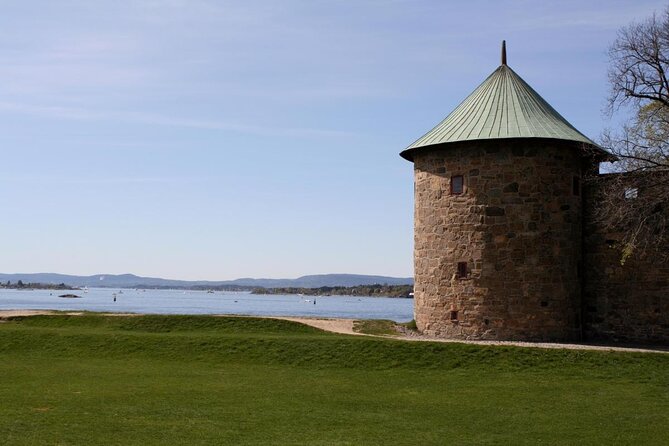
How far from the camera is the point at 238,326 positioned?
23609mm

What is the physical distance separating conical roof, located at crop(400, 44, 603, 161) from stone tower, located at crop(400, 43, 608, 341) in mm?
69

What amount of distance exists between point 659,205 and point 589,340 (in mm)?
4630

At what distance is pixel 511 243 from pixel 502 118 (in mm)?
4076

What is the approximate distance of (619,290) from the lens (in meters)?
22.2

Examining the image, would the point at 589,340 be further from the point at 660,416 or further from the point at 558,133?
the point at 660,416

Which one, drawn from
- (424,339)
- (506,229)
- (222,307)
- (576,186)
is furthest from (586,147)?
(222,307)

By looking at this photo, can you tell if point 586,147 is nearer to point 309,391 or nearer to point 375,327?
point 375,327

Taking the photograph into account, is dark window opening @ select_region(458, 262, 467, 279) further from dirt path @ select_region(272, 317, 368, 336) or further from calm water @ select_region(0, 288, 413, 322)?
calm water @ select_region(0, 288, 413, 322)

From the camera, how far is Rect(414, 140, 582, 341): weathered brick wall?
841 inches

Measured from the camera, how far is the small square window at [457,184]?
2212cm

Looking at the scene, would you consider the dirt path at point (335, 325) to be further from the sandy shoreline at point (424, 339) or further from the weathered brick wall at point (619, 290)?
the weathered brick wall at point (619, 290)

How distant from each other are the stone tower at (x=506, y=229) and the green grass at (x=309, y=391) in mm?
3404

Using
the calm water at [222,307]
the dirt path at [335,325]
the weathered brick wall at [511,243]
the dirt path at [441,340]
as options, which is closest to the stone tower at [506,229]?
the weathered brick wall at [511,243]

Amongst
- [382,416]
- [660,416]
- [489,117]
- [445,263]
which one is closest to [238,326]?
[445,263]
